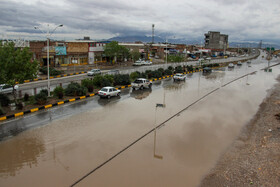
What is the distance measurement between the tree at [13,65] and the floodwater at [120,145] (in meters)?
4.04

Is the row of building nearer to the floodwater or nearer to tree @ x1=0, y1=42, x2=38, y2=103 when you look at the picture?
tree @ x1=0, y1=42, x2=38, y2=103

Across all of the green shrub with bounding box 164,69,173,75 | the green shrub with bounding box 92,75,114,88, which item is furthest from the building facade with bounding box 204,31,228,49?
the green shrub with bounding box 92,75,114,88

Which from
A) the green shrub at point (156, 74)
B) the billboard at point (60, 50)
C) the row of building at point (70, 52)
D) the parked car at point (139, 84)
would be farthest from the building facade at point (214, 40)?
the parked car at point (139, 84)

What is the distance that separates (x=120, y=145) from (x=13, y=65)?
12.6m

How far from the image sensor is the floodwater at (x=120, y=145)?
11.1 metres

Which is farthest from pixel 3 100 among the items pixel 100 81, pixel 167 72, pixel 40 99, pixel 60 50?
pixel 167 72

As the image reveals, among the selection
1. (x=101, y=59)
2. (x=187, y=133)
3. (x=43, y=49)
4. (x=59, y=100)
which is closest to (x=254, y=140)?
(x=187, y=133)

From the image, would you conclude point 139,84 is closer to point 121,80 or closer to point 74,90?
point 121,80

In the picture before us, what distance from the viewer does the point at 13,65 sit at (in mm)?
19766

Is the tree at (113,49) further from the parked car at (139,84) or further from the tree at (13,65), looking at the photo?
the tree at (13,65)

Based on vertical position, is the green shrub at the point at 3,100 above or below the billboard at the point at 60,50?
below

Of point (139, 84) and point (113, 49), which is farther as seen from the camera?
point (113, 49)

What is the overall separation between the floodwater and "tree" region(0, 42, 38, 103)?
4.04 meters

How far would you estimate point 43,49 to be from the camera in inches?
1842
